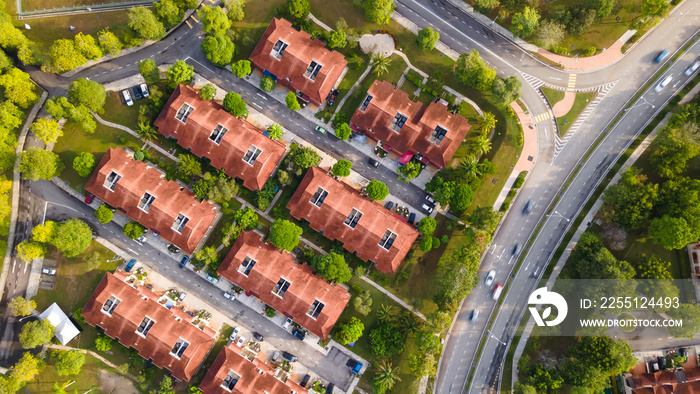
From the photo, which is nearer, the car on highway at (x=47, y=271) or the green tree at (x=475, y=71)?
the green tree at (x=475, y=71)

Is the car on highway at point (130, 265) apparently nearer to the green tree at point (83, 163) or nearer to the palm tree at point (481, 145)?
the green tree at point (83, 163)

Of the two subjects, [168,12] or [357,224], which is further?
[168,12]

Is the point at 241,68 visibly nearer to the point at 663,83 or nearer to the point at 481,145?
the point at 481,145

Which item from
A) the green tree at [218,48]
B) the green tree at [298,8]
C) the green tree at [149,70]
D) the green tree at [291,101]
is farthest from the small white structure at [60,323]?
the green tree at [298,8]

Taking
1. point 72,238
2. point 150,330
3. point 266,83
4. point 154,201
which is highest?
point 266,83

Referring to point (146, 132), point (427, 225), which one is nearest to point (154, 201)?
point (146, 132)

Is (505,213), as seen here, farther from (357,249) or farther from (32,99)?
(32,99)
